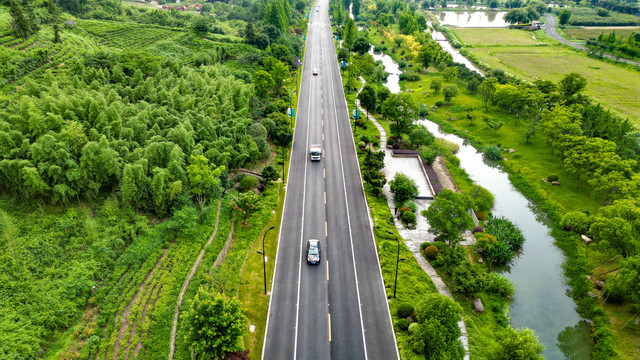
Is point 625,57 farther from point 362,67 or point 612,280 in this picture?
point 612,280

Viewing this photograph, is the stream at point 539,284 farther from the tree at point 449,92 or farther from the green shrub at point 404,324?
the tree at point 449,92

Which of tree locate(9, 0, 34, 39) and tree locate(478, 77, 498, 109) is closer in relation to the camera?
tree locate(9, 0, 34, 39)

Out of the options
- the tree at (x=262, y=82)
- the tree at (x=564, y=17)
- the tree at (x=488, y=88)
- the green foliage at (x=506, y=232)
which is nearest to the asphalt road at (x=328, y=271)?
the tree at (x=262, y=82)

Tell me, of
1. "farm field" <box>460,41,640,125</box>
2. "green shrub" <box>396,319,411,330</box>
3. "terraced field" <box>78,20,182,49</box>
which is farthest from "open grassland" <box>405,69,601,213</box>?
"terraced field" <box>78,20,182,49</box>

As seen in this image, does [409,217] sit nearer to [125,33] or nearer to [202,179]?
[202,179]

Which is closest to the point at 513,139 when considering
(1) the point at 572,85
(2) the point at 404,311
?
(1) the point at 572,85

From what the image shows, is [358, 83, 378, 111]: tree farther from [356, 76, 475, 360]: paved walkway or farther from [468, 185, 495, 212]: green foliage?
[468, 185, 495, 212]: green foliage
